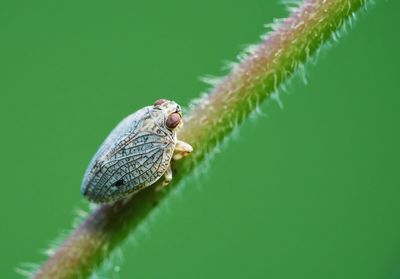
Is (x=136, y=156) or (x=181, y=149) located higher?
(x=136, y=156)

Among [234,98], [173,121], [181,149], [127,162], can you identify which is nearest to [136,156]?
[127,162]

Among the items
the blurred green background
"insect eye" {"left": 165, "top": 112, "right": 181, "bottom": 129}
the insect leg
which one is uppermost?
the blurred green background

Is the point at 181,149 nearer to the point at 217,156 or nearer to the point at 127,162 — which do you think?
the point at 127,162

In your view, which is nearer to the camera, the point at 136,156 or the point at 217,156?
the point at 136,156

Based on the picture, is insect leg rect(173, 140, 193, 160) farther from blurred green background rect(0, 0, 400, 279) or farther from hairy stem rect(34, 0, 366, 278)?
blurred green background rect(0, 0, 400, 279)

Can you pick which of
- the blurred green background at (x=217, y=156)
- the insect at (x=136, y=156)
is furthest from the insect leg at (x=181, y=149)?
the blurred green background at (x=217, y=156)

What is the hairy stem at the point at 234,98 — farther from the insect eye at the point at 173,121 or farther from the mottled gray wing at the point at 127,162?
the insect eye at the point at 173,121

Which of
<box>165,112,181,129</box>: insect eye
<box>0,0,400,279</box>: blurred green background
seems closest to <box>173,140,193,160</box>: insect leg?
<box>165,112,181,129</box>: insect eye

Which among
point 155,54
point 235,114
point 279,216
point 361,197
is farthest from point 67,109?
point 235,114
